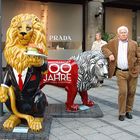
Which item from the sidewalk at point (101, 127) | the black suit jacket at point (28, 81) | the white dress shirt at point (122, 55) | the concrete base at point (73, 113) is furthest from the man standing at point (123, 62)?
the black suit jacket at point (28, 81)

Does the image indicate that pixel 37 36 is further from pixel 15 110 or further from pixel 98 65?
pixel 98 65

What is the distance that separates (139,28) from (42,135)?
40.1ft

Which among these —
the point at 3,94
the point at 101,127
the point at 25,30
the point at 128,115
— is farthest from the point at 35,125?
the point at 128,115

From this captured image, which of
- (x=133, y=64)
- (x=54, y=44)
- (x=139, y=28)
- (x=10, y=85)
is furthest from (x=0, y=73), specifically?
(x=139, y=28)

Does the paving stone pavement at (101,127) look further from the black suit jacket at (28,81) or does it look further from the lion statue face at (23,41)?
the lion statue face at (23,41)

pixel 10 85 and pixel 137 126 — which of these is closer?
pixel 10 85

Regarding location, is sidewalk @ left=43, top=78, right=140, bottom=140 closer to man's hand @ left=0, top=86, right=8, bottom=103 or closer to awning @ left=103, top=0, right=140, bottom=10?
man's hand @ left=0, top=86, right=8, bottom=103

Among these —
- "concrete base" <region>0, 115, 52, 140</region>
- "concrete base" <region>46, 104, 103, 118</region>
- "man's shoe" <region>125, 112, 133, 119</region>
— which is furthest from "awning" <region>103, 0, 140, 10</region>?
"concrete base" <region>0, 115, 52, 140</region>

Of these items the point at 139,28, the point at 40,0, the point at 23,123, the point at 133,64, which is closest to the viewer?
the point at 23,123

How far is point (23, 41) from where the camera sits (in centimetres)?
502

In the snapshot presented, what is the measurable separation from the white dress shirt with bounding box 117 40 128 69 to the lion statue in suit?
5.11ft

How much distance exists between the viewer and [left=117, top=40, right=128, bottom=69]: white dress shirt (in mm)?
5941

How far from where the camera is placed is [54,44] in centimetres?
1377

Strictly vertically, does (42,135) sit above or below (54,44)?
below
